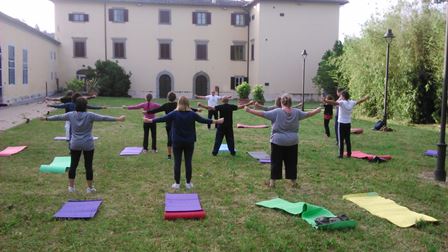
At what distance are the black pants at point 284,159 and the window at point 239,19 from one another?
125 feet

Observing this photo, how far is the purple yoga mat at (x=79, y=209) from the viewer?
20.4 ft

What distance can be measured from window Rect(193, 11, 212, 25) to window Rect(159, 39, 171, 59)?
11.0ft

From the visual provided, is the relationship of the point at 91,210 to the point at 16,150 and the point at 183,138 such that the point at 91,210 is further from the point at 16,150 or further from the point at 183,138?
the point at 16,150

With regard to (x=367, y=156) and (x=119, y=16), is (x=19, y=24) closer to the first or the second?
(x=119, y=16)

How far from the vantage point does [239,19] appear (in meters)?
44.8

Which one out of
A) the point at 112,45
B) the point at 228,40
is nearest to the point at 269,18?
the point at 228,40

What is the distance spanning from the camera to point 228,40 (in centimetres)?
4488

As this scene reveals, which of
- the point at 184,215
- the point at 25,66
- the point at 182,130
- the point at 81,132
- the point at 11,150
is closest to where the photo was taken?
the point at 184,215

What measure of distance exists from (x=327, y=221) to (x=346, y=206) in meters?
1.23

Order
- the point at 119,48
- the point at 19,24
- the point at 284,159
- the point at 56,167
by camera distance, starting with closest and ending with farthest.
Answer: the point at 284,159 → the point at 56,167 → the point at 19,24 → the point at 119,48

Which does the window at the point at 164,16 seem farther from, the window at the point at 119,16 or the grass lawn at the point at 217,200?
the grass lawn at the point at 217,200

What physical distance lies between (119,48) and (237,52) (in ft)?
37.5

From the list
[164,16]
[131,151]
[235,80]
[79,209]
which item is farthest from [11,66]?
[79,209]

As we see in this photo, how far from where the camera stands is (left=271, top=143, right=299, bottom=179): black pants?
7.98 metres
